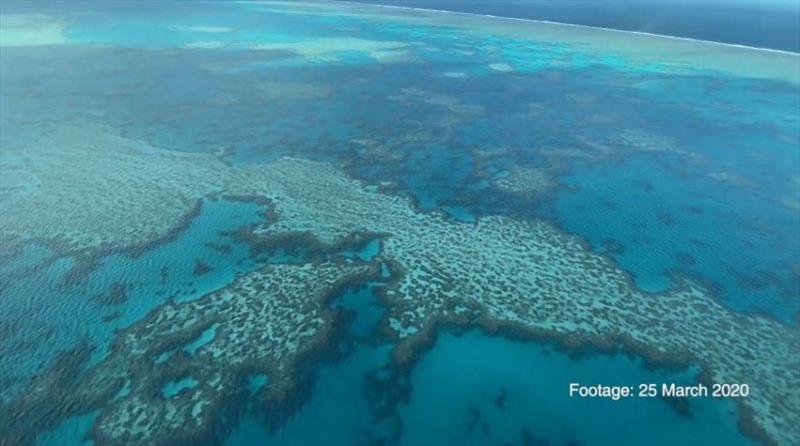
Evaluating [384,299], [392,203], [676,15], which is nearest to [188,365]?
[384,299]

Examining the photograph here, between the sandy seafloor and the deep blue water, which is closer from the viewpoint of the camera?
the sandy seafloor

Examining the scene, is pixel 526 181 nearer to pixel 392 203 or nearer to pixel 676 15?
pixel 392 203

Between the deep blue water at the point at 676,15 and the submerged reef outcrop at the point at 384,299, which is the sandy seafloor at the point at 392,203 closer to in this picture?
the submerged reef outcrop at the point at 384,299

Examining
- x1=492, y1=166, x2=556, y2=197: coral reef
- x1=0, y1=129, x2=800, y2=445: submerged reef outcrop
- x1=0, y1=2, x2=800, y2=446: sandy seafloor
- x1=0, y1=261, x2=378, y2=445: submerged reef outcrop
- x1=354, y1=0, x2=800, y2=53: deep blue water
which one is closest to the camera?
x1=0, y1=261, x2=378, y2=445: submerged reef outcrop

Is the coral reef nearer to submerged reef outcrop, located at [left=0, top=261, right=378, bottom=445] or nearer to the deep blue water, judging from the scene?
submerged reef outcrop, located at [left=0, top=261, right=378, bottom=445]

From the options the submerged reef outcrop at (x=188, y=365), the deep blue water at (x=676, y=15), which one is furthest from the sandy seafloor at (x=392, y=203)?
the deep blue water at (x=676, y=15)

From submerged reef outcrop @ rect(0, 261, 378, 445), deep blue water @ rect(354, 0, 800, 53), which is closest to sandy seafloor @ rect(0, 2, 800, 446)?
submerged reef outcrop @ rect(0, 261, 378, 445)
